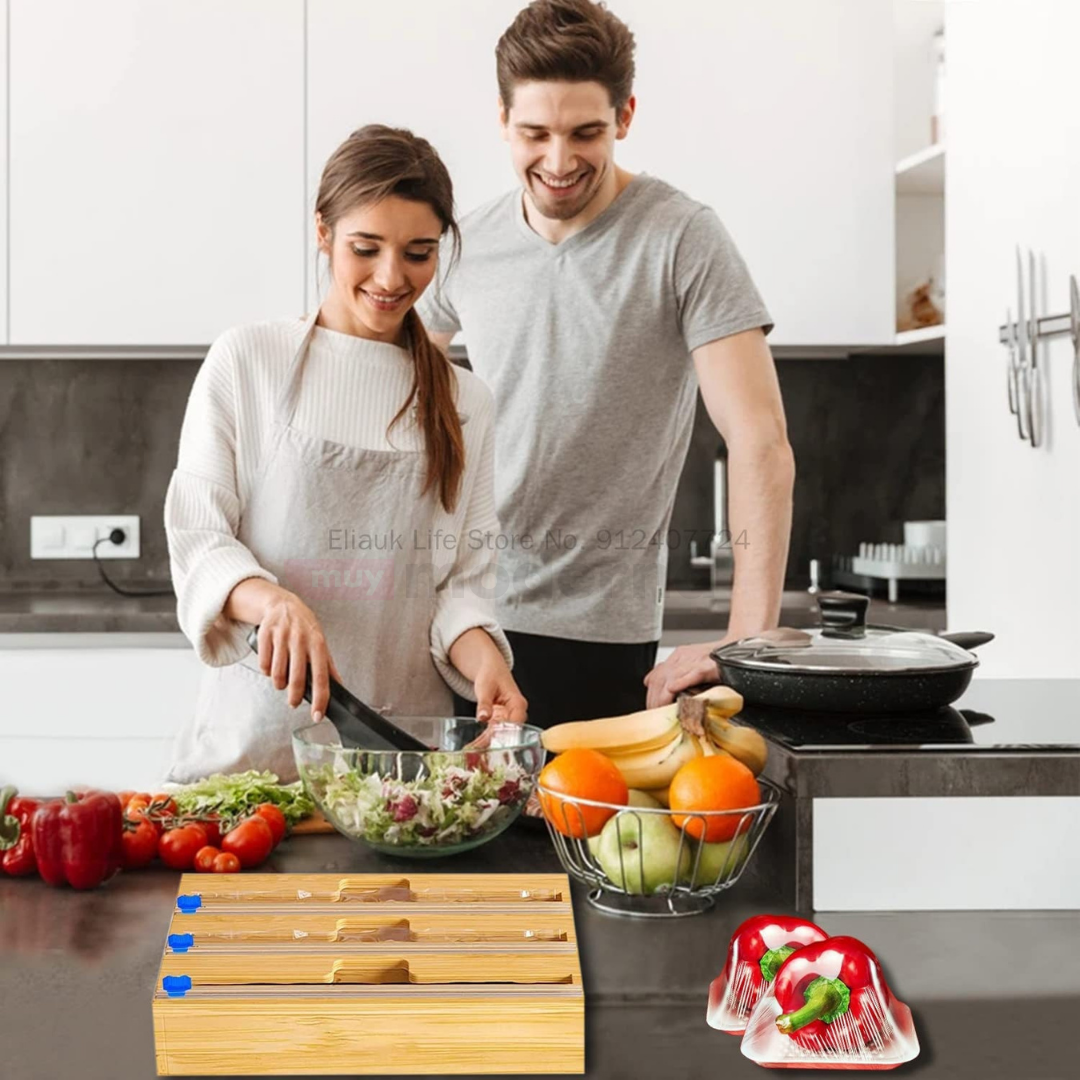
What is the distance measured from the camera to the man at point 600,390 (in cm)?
181

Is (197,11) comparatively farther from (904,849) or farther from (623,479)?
(904,849)

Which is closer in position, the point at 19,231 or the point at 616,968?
the point at 616,968

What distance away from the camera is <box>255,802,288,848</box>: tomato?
117 centimetres

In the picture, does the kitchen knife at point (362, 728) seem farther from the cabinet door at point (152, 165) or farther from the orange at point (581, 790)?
the cabinet door at point (152, 165)

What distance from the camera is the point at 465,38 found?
262 cm

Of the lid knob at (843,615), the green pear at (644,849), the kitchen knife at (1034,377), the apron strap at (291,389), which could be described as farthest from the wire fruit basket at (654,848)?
the kitchen knife at (1034,377)

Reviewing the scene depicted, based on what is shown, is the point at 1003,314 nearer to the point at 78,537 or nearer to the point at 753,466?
the point at 753,466

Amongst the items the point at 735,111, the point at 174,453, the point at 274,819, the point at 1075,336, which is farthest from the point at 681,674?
the point at 174,453

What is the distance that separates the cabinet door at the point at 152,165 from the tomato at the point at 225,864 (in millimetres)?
1723

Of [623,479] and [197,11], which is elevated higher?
[197,11]

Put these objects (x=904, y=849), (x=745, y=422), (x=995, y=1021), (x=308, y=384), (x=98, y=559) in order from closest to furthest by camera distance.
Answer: (x=995, y=1021) → (x=904, y=849) → (x=308, y=384) → (x=745, y=422) → (x=98, y=559)

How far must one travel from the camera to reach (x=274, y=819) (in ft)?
3.86

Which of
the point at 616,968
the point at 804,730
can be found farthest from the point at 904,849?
the point at 616,968

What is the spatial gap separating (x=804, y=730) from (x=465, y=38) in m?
1.92
